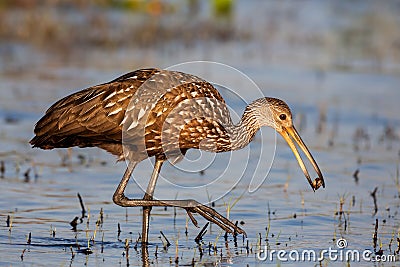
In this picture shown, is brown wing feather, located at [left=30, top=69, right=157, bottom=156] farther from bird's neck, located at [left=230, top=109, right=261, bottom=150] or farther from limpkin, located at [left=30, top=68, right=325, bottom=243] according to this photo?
bird's neck, located at [left=230, top=109, right=261, bottom=150]

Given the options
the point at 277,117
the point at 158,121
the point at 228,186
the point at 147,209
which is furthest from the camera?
the point at 228,186

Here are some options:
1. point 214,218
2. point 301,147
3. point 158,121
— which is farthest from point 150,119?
point 301,147

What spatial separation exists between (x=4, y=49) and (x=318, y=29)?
774 centimetres

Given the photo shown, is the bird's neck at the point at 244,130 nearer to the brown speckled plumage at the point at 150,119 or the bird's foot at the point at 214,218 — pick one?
the brown speckled plumage at the point at 150,119

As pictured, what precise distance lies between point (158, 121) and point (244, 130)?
0.74m

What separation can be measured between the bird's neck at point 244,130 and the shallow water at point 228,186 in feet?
2.74

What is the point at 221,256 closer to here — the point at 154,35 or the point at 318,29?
the point at 154,35

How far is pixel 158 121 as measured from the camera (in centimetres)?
762

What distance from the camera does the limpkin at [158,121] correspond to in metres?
7.62

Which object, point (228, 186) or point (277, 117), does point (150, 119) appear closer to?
point (277, 117)

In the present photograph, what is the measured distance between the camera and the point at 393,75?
16.7 meters

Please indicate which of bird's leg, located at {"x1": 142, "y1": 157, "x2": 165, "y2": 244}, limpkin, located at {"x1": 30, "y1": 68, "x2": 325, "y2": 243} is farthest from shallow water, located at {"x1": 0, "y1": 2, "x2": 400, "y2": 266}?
limpkin, located at {"x1": 30, "y1": 68, "x2": 325, "y2": 243}

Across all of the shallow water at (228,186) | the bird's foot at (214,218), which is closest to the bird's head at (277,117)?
the bird's foot at (214,218)

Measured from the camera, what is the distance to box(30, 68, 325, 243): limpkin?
7.62m
